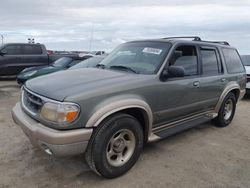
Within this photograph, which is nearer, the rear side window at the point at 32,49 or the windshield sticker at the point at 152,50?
the windshield sticker at the point at 152,50

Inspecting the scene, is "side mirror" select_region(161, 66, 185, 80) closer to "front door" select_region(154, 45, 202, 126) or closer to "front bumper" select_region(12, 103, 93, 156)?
"front door" select_region(154, 45, 202, 126)

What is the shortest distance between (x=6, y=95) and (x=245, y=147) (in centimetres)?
745

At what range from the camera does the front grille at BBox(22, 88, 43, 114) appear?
3.25 meters

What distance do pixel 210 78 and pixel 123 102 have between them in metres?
2.29

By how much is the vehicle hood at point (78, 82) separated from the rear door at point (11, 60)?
955 centimetres

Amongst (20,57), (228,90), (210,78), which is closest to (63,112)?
(210,78)

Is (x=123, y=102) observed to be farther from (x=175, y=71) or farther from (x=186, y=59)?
(x=186, y=59)

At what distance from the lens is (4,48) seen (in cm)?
1248

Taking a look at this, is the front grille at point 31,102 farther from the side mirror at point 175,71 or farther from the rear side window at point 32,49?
the rear side window at point 32,49

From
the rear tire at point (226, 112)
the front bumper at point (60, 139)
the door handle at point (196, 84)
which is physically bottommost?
the rear tire at point (226, 112)

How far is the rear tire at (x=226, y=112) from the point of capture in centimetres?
564

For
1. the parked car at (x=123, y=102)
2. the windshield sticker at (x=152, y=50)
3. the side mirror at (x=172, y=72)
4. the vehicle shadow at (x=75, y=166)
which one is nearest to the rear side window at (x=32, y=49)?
the parked car at (x=123, y=102)

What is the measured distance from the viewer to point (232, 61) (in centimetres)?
586

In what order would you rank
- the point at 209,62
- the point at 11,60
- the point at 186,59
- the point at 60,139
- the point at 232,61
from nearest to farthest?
the point at 60,139 → the point at 186,59 → the point at 209,62 → the point at 232,61 → the point at 11,60
